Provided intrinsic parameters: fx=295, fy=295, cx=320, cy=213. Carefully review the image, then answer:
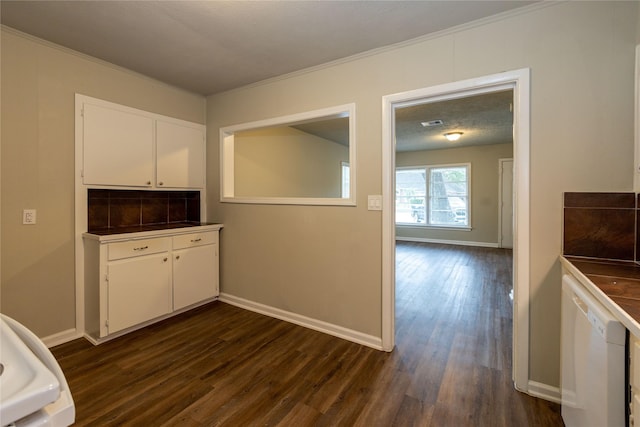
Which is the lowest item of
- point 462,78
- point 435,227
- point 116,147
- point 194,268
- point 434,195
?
point 194,268

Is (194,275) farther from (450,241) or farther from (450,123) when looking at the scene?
(450,241)

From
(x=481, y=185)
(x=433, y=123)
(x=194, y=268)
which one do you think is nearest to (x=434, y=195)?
(x=481, y=185)

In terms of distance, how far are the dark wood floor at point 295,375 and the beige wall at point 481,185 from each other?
4.44m

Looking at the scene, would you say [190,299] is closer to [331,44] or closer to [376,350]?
[376,350]

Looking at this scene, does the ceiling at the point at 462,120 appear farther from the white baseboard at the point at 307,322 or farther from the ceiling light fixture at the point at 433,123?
the white baseboard at the point at 307,322

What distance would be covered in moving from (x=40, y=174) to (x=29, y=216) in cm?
33

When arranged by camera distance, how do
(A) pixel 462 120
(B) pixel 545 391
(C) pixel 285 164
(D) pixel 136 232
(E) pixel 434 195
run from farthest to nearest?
(E) pixel 434 195 < (C) pixel 285 164 < (A) pixel 462 120 < (D) pixel 136 232 < (B) pixel 545 391

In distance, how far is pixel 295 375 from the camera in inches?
79.4

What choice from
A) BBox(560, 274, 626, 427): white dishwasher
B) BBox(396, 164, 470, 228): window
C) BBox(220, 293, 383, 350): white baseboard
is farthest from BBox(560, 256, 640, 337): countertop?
BBox(396, 164, 470, 228): window

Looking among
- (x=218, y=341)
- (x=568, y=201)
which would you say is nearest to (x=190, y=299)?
(x=218, y=341)

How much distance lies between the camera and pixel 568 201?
1744 millimetres

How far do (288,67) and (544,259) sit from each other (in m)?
2.48

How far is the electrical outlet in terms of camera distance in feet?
7.31

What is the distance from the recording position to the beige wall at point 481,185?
679 cm
